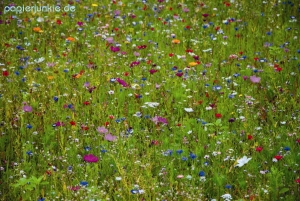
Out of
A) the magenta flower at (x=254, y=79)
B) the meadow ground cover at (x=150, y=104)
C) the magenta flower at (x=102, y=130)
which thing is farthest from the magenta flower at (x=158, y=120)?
the magenta flower at (x=254, y=79)

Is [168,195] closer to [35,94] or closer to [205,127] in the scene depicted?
[205,127]

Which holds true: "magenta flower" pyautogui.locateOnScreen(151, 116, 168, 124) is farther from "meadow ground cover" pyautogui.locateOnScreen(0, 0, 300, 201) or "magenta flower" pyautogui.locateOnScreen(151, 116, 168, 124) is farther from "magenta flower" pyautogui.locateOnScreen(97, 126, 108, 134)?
"magenta flower" pyautogui.locateOnScreen(97, 126, 108, 134)

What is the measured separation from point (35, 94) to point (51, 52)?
3.51ft

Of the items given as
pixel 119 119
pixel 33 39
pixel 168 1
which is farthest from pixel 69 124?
pixel 168 1

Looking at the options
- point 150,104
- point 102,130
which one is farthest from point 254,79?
point 102,130

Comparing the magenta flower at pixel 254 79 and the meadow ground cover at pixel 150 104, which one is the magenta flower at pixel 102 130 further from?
the magenta flower at pixel 254 79

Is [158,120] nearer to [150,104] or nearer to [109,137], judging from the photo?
[150,104]

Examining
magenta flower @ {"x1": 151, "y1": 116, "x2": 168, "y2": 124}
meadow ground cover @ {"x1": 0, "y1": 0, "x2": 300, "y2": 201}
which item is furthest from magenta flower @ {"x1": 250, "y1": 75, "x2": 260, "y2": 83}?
magenta flower @ {"x1": 151, "y1": 116, "x2": 168, "y2": 124}

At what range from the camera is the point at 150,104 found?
4.18m

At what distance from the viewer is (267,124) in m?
3.99

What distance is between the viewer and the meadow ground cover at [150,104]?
129 inches

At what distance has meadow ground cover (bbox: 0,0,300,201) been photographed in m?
3.28

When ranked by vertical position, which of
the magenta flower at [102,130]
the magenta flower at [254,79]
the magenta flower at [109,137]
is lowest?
the magenta flower at [109,137]

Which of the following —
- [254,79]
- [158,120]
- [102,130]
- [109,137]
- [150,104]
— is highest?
[254,79]
